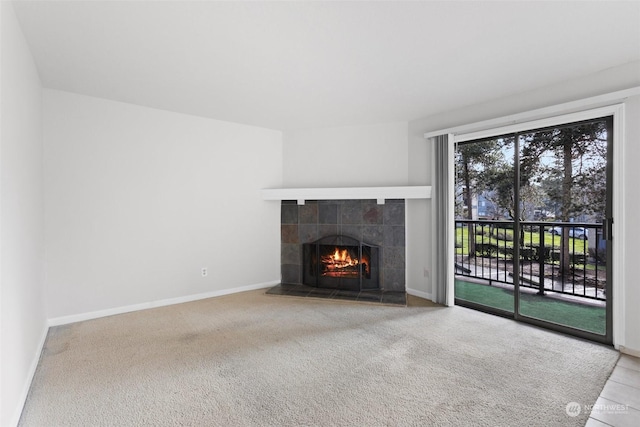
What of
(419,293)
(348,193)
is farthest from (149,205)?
(419,293)

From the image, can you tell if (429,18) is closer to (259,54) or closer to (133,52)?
(259,54)

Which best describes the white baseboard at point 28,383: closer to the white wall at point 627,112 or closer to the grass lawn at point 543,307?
the grass lawn at point 543,307

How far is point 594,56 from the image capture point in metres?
2.41

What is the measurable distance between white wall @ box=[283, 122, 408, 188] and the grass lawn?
173cm

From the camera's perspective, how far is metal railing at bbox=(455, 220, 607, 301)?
11.3 feet

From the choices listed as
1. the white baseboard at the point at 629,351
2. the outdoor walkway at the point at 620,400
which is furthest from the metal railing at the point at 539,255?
the outdoor walkway at the point at 620,400

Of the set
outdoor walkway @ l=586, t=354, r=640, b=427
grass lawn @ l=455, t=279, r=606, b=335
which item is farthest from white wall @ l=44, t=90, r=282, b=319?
outdoor walkway @ l=586, t=354, r=640, b=427

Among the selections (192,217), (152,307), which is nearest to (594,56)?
(192,217)

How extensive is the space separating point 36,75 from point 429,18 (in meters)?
3.16

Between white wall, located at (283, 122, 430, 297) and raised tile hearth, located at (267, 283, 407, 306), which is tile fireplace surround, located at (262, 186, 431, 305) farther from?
white wall, located at (283, 122, 430, 297)

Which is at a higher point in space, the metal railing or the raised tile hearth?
the metal railing

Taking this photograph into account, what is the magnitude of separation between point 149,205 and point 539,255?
186 inches

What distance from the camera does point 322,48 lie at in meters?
2.29

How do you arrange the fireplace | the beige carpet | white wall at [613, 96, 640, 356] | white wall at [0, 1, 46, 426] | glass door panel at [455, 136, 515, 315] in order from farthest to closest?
the fireplace → glass door panel at [455, 136, 515, 315] → white wall at [613, 96, 640, 356] → the beige carpet → white wall at [0, 1, 46, 426]
